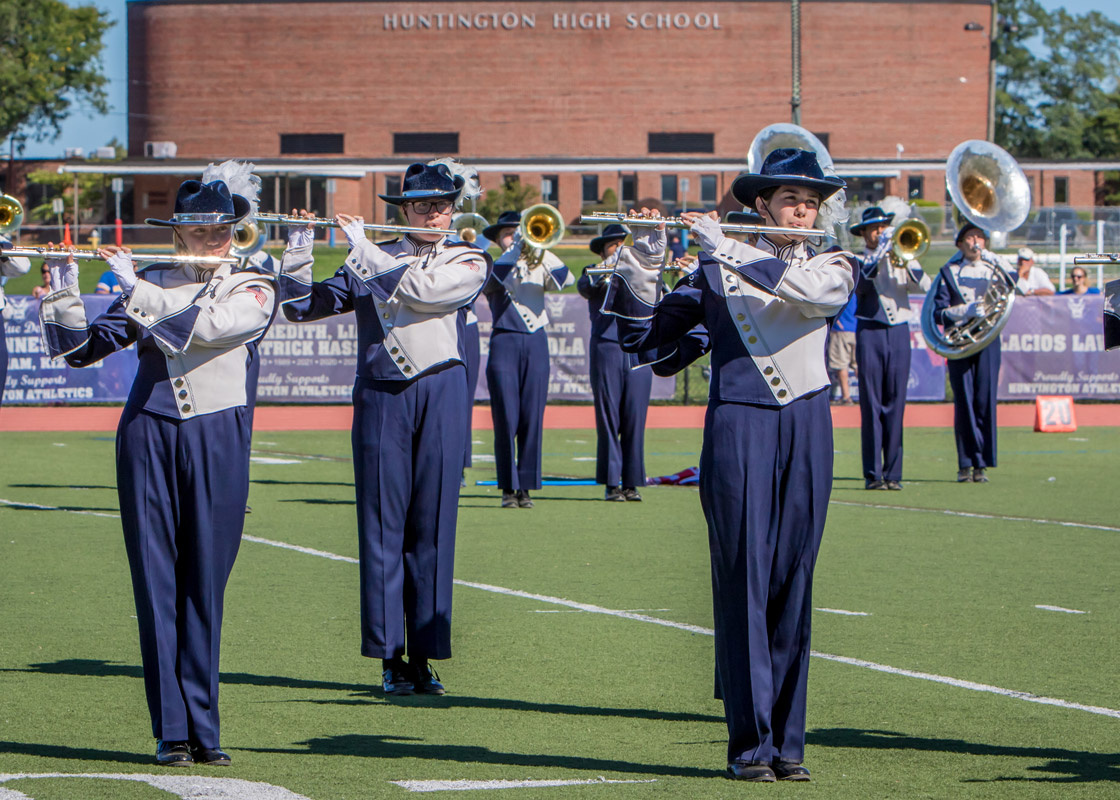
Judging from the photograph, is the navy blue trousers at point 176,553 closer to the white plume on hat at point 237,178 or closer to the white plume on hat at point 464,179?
the white plume on hat at point 237,178

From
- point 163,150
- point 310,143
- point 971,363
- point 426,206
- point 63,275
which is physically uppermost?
point 310,143

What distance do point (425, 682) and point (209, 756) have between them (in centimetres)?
151

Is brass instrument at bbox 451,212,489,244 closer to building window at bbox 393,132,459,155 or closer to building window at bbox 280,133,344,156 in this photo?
building window at bbox 393,132,459,155

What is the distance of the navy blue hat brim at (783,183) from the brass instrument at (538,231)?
710 cm

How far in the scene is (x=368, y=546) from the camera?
7.15 metres

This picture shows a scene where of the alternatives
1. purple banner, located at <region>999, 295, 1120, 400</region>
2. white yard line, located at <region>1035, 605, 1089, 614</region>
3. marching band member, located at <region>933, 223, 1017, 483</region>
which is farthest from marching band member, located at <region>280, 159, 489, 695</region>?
purple banner, located at <region>999, 295, 1120, 400</region>

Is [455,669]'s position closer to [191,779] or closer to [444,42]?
[191,779]

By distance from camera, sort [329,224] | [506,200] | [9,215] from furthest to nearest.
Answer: [506,200], [9,215], [329,224]

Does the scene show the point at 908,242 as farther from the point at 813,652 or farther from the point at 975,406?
the point at 813,652

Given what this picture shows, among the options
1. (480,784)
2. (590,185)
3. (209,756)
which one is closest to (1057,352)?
(480,784)

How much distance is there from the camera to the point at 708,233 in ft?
18.3

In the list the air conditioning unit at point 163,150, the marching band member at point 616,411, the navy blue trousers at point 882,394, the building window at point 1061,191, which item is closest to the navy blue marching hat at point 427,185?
the marching band member at point 616,411

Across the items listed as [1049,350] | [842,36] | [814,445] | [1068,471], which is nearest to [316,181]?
[842,36]

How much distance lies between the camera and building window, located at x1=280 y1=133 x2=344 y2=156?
70.8m
